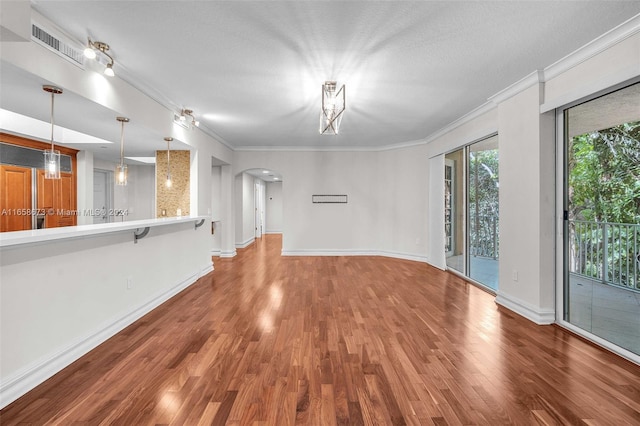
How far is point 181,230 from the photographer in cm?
464

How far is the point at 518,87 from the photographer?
3566 mm

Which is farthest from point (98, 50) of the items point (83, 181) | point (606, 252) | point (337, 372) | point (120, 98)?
point (606, 252)

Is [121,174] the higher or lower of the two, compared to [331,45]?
lower

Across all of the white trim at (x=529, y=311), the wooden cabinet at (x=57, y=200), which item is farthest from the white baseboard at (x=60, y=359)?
the white trim at (x=529, y=311)

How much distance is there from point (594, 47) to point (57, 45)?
4338 millimetres

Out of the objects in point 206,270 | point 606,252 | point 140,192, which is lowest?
point 206,270

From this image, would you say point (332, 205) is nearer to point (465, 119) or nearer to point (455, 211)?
point (455, 211)

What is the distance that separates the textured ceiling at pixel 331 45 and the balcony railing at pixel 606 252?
1613 mm

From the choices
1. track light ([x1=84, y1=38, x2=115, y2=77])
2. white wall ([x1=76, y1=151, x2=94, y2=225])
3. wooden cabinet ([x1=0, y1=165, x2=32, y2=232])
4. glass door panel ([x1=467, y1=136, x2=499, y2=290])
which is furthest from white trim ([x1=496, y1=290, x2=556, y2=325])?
white wall ([x1=76, y1=151, x2=94, y2=225])

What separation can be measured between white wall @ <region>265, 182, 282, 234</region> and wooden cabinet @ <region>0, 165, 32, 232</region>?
898cm

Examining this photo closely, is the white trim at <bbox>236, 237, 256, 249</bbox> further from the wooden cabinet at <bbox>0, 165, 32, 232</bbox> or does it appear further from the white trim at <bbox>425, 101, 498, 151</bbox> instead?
the white trim at <bbox>425, 101, 498, 151</bbox>

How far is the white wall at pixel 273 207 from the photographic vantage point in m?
13.6

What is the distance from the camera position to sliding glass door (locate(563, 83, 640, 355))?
8.36 ft

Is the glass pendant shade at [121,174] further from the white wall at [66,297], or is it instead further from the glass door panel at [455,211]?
the glass door panel at [455,211]
